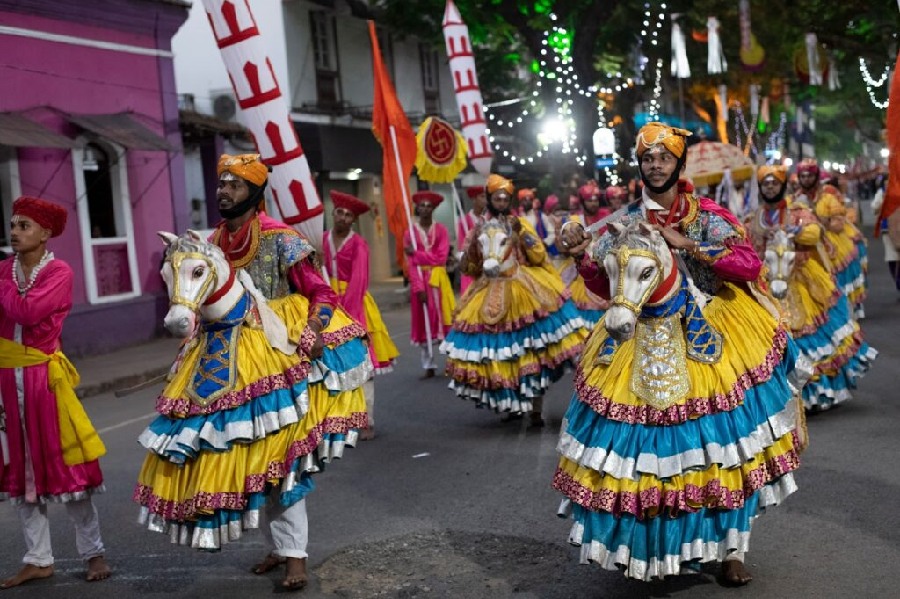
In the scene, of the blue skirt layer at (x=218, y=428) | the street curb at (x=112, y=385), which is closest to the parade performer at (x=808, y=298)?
the blue skirt layer at (x=218, y=428)

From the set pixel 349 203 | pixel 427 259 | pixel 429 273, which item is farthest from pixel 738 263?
pixel 429 273

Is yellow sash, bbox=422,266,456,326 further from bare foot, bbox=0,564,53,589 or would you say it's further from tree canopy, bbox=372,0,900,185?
tree canopy, bbox=372,0,900,185

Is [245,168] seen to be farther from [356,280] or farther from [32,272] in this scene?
[356,280]

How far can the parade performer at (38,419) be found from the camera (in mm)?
6488

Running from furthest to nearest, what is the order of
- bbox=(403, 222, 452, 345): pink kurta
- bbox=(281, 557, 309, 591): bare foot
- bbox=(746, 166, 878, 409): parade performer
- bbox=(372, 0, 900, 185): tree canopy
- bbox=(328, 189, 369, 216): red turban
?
bbox=(372, 0, 900, 185): tree canopy
bbox=(403, 222, 452, 345): pink kurta
bbox=(328, 189, 369, 216): red turban
bbox=(746, 166, 878, 409): parade performer
bbox=(281, 557, 309, 591): bare foot

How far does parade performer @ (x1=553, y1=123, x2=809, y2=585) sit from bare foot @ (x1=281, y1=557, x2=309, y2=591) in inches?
59.0

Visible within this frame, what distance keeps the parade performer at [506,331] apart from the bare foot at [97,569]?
4182 millimetres

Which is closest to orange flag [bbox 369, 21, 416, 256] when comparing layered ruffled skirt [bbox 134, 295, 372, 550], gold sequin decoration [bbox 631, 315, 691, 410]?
layered ruffled skirt [bbox 134, 295, 372, 550]

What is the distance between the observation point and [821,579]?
19.0 feet

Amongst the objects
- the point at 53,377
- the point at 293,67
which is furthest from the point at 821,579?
the point at 293,67

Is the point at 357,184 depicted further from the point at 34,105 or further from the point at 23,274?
the point at 23,274

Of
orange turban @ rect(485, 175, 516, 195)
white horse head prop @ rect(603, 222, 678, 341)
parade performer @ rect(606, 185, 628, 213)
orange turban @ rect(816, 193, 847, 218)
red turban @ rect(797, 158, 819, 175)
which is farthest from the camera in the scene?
parade performer @ rect(606, 185, 628, 213)

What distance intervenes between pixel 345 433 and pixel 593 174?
83.4ft

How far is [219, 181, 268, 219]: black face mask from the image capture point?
616 centimetres
